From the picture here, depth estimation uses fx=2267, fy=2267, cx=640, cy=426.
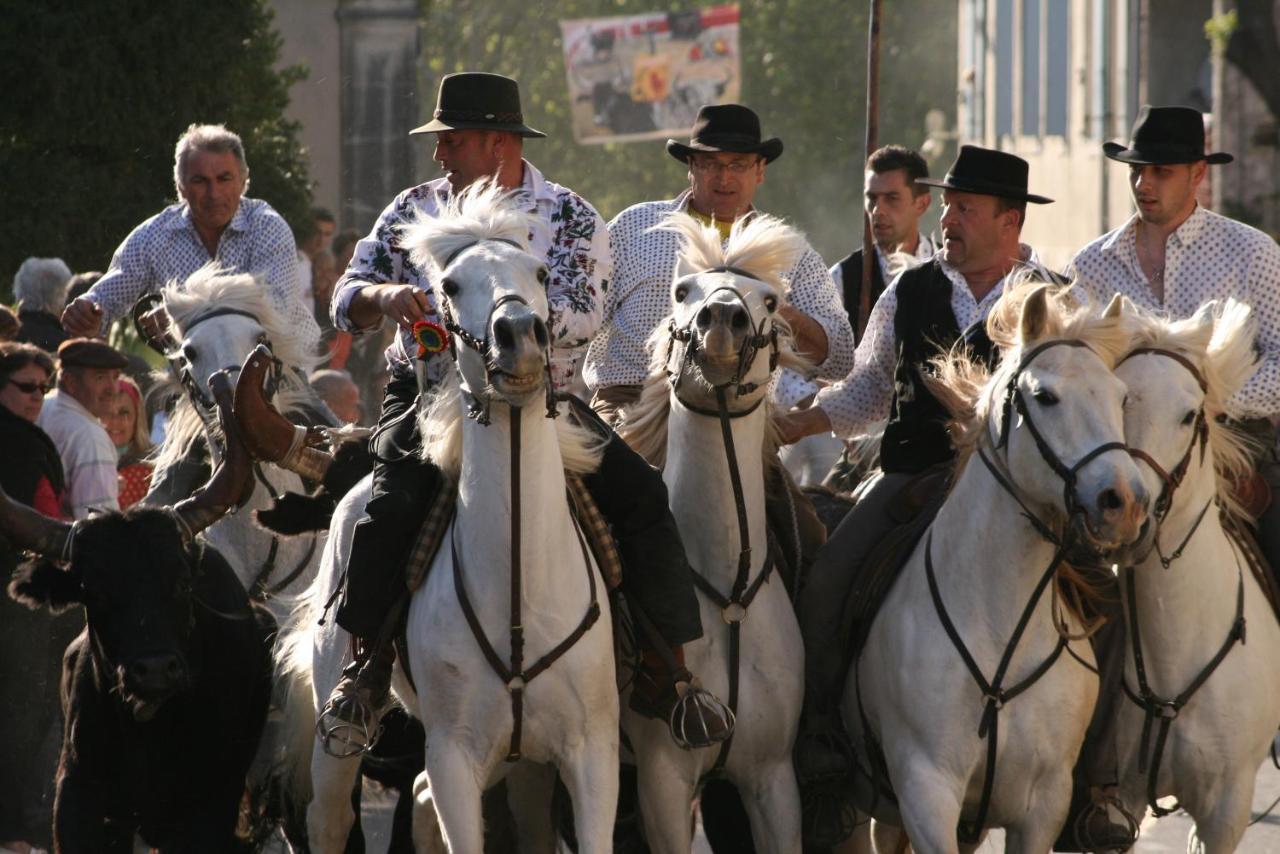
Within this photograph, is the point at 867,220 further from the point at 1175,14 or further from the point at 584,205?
the point at 1175,14

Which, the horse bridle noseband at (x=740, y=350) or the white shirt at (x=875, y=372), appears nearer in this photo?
the horse bridle noseband at (x=740, y=350)

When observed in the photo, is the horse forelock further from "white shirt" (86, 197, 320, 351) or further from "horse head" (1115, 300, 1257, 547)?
"horse head" (1115, 300, 1257, 547)

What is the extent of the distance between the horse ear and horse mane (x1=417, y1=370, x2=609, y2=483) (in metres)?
1.31

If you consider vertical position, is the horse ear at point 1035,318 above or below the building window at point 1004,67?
below

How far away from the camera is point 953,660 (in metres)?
7.01

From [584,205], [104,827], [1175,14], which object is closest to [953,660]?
[584,205]

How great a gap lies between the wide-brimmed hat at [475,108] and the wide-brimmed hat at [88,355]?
11.4ft

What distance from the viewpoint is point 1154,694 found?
721 cm

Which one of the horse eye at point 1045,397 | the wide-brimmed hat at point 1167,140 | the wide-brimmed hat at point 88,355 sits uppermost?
the wide-brimmed hat at point 1167,140

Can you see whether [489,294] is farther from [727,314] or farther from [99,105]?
[99,105]

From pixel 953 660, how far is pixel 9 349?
4634mm

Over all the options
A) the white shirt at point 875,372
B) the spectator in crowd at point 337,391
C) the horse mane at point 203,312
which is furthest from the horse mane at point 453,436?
the spectator in crowd at point 337,391

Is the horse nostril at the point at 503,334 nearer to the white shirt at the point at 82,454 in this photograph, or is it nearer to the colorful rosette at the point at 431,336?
the colorful rosette at the point at 431,336

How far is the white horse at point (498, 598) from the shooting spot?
6.40 meters
